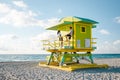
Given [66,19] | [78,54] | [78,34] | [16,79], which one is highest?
[66,19]

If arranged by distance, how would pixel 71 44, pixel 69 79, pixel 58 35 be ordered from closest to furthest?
pixel 69 79
pixel 71 44
pixel 58 35

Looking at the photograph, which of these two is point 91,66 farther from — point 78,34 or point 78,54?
point 78,34

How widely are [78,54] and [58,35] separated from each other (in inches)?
126

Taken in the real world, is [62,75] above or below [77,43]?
below

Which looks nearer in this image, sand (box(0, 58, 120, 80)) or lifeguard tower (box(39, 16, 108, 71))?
sand (box(0, 58, 120, 80))

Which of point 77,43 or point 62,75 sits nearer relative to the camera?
point 62,75

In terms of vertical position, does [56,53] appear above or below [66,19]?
below

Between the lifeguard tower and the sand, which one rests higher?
the lifeguard tower

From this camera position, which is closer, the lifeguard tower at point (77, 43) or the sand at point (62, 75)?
the sand at point (62, 75)

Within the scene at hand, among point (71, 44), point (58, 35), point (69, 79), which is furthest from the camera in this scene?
point (58, 35)

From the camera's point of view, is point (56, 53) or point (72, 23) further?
point (56, 53)

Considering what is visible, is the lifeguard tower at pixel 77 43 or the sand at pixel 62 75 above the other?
the lifeguard tower at pixel 77 43

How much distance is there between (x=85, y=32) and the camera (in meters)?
21.3

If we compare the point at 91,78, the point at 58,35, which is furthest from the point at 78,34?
the point at 91,78
